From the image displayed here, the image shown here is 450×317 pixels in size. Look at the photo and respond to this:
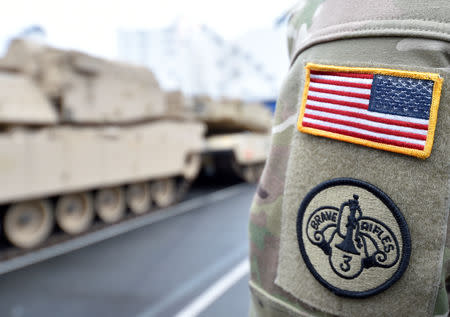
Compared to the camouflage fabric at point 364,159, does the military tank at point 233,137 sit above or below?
below

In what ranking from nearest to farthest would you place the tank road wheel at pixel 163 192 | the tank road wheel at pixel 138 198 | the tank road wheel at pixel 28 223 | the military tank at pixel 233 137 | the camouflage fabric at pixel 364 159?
1. the camouflage fabric at pixel 364 159
2. the tank road wheel at pixel 28 223
3. the tank road wheel at pixel 138 198
4. the tank road wheel at pixel 163 192
5. the military tank at pixel 233 137

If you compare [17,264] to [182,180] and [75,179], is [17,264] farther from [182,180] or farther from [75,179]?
[182,180]

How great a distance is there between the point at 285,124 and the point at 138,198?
18.9 feet

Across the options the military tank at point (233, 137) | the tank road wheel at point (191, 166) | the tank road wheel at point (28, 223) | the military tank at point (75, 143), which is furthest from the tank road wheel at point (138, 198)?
the military tank at point (233, 137)

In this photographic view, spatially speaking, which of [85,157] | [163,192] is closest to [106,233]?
[85,157]

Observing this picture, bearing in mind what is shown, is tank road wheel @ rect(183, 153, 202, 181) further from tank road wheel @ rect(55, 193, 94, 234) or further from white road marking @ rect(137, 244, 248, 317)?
white road marking @ rect(137, 244, 248, 317)

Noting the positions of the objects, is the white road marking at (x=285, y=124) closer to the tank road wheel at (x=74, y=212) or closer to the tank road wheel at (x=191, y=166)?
the tank road wheel at (x=74, y=212)

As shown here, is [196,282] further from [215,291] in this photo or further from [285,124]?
[285,124]

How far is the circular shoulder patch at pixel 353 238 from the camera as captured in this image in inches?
24.9

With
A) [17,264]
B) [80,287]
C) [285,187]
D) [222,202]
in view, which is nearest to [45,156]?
[17,264]

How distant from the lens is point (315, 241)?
693 mm

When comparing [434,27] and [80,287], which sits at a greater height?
[434,27]

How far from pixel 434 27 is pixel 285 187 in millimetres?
354

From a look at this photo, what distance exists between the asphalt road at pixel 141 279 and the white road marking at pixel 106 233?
18 cm
